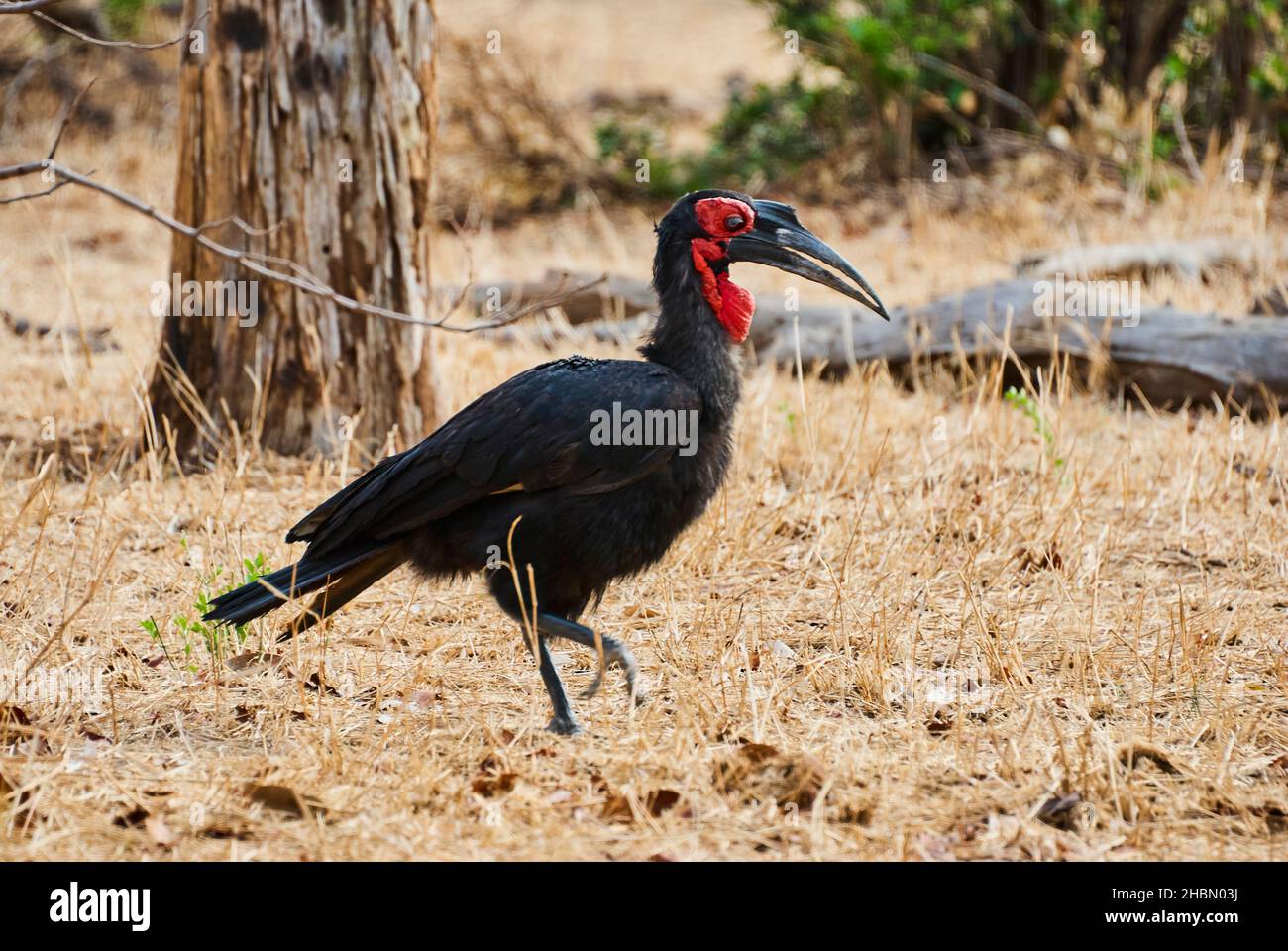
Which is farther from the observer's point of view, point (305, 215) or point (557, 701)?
point (305, 215)

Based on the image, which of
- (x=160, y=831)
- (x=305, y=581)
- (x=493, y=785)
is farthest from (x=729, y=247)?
(x=160, y=831)

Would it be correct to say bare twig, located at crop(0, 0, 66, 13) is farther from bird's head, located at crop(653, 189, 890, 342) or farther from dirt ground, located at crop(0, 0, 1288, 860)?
bird's head, located at crop(653, 189, 890, 342)

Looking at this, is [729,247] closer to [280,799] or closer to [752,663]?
[752,663]

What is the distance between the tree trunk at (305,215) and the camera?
17.2ft

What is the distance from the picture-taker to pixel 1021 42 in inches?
426

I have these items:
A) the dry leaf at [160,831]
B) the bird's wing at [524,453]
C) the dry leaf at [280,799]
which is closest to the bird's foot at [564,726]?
the bird's wing at [524,453]

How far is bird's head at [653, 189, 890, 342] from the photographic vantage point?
12.8ft

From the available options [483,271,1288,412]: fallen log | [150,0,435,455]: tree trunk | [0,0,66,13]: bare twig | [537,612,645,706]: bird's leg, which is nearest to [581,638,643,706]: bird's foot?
[537,612,645,706]: bird's leg

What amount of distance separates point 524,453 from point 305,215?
7.18 feet

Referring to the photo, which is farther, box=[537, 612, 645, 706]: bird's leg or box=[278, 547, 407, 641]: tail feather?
box=[278, 547, 407, 641]: tail feather

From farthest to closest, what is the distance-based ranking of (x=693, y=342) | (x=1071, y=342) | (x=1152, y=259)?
(x=1152, y=259) < (x=1071, y=342) < (x=693, y=342)

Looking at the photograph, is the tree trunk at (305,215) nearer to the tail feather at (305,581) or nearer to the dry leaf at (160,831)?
A: the tail feather at (305,581)

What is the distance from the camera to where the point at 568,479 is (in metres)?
3.65

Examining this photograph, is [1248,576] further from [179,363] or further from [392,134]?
[179,363]
